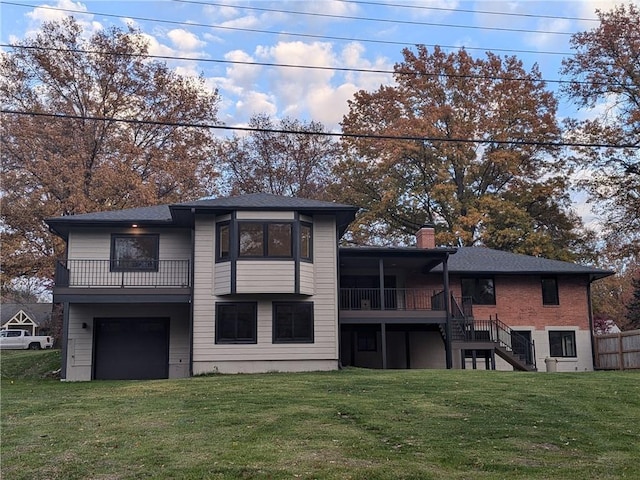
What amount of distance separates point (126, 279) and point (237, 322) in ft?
13.3

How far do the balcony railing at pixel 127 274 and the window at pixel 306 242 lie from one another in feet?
12.5

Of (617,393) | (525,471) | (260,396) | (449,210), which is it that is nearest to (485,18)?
(617,393)

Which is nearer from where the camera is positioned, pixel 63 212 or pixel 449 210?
pixel 63 212

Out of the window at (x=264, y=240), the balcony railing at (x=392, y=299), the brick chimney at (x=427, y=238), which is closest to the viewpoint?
the window at (x=264, y=240)

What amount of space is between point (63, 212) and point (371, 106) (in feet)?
59.7

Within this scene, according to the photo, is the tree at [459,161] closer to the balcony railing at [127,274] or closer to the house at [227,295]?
the house at [227,295]

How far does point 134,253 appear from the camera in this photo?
72.2 feet

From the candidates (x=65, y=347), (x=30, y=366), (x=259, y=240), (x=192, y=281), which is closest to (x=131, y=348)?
(x=65, y=347)

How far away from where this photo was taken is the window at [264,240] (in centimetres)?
2050

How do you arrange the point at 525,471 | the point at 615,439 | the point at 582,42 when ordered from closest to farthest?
1. the point at 525,471
2. the point at 615,439
3. the point at 582,42

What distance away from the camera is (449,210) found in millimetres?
37250

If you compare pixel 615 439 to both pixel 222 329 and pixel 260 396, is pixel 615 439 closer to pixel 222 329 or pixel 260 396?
pixel 260 396

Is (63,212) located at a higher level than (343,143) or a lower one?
lower

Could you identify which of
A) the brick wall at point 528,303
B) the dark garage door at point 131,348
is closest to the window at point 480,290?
the brick wall at point 528,303
